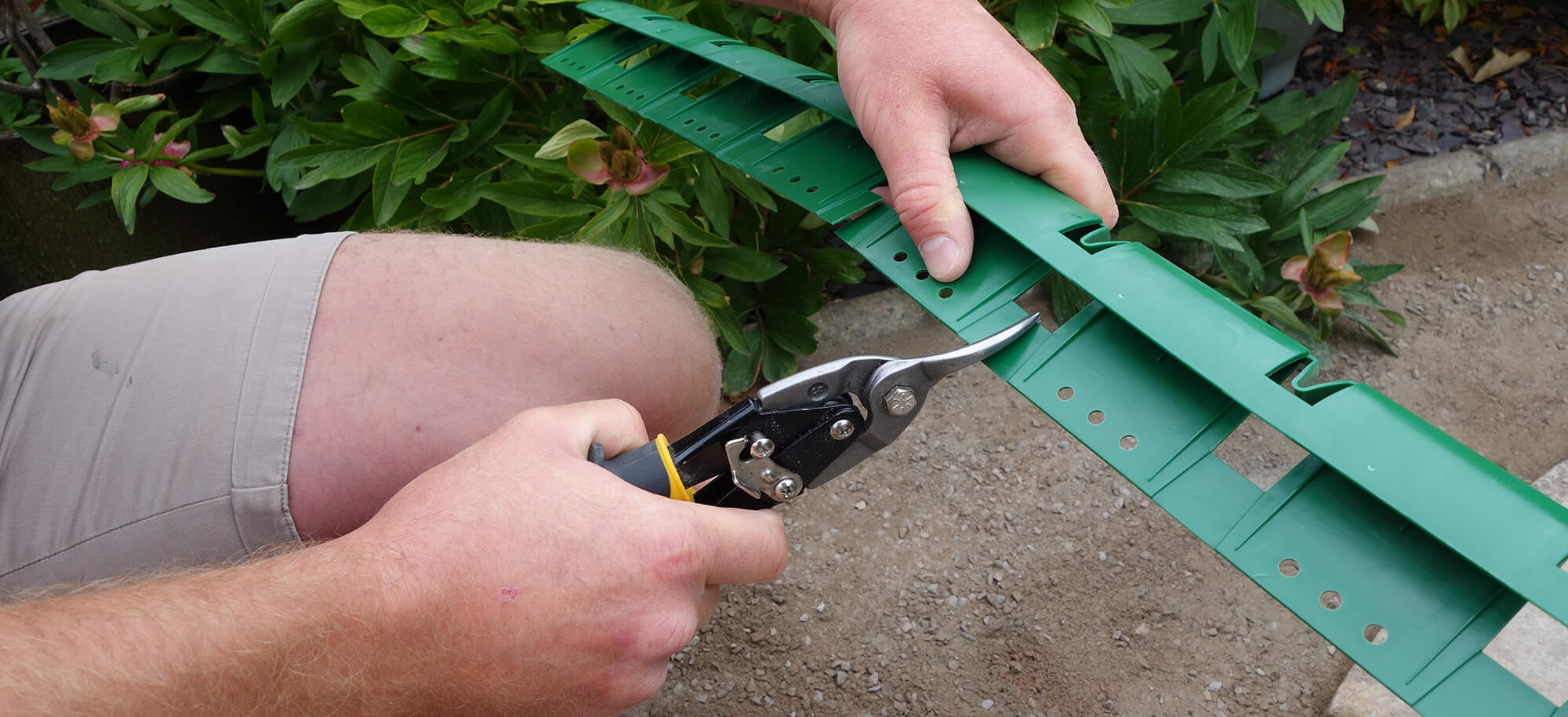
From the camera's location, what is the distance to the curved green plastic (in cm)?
68

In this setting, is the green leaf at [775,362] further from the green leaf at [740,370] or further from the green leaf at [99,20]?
the green leaf at [99,20]

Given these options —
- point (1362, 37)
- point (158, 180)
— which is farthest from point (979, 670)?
point (1362, 37)

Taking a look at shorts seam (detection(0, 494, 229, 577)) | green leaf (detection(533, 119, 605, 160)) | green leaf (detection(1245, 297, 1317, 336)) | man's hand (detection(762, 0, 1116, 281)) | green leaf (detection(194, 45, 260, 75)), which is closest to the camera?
shorts seam (detection(0, 494, 229, 577))

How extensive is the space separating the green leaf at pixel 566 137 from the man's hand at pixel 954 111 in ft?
1.38

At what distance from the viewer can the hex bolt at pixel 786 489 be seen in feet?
2.94

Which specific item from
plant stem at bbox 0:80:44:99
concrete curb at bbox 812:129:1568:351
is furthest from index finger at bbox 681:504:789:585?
concrete curb at bbox 812:129:1568:351

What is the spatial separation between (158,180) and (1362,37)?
3.16m

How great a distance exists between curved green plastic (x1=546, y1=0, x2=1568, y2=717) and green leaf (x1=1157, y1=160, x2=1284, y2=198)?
767 millimetres

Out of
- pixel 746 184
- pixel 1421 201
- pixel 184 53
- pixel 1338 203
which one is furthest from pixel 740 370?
pixel 1421 201

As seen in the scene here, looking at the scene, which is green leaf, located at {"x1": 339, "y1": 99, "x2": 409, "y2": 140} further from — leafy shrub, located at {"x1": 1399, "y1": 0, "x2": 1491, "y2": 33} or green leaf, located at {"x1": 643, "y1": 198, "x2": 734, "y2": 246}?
leafy shrub, located at {"x1": 1399, "y1": 0, "x2": 1491, "y2": 33}

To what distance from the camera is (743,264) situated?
1.71 metres

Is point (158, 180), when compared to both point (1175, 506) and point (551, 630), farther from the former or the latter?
point (1175, 506)

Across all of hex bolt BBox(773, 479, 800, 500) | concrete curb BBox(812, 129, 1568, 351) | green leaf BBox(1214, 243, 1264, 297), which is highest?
hex bolt BBox(773, 479, 800, 500)

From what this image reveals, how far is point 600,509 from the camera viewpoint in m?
0.80
